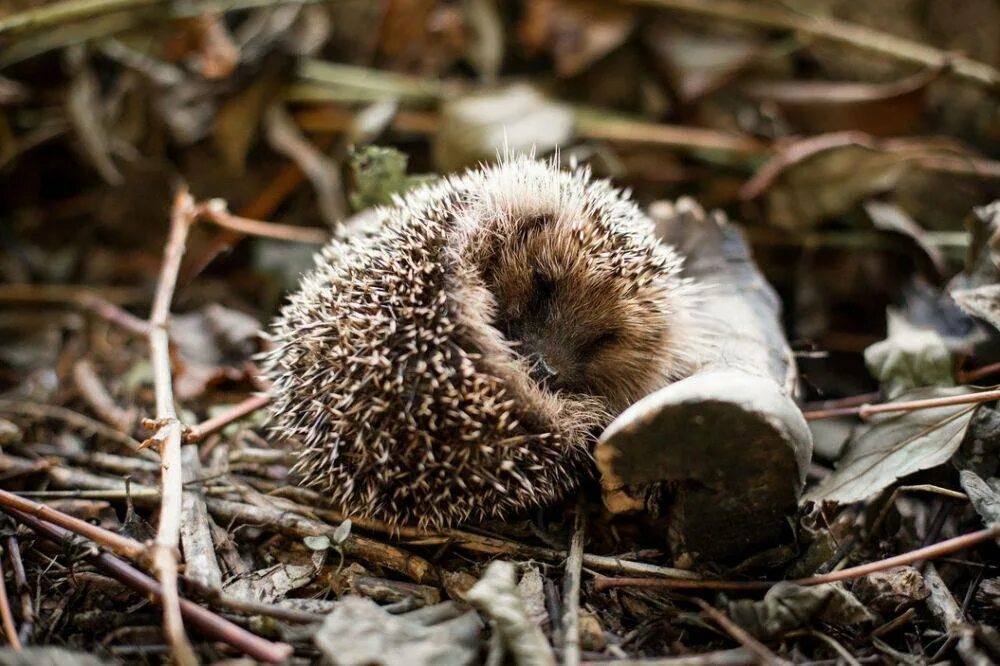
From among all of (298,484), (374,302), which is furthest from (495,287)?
(298,484)

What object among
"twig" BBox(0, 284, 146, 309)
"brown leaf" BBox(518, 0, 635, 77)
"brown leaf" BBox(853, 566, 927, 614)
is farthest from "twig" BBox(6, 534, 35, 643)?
"brown leaf" BBox(518, 0, 635, 77)

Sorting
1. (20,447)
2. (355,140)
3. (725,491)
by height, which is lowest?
(725,491)

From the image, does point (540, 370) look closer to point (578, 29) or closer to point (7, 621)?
point (7, 621)

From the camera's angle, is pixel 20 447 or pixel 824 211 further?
pixel 824 211

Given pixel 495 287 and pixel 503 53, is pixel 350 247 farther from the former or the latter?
pixel 503 53

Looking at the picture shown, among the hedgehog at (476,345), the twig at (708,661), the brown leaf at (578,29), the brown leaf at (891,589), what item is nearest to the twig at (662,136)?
the brown leaf at (578,29)

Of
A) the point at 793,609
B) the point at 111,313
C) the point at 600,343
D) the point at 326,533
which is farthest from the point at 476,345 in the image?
the point at 111,313

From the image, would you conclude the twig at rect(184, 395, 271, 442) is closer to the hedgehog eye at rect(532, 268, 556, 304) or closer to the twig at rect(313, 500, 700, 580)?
the twig at rect(313, 500, 700, 580)
